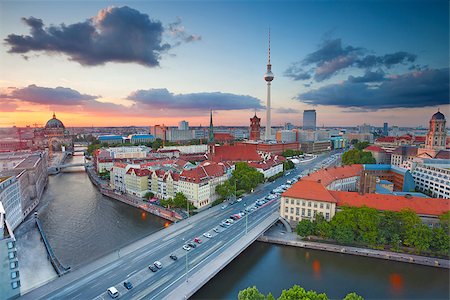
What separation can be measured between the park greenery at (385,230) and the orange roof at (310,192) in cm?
244

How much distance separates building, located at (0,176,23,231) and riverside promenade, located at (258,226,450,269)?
1123 inches

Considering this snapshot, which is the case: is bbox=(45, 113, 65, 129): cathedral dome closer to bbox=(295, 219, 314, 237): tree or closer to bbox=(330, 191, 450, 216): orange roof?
bbox=(295, 219, 314, 237): tree

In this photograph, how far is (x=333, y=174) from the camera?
41.8 meters

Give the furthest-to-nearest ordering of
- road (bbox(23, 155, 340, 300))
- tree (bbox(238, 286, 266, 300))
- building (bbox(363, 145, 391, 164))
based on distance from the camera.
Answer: building (bbox(363, 145, 391, 164)) → road (bbox(23, 155, 340, 300)) → tree (bbox(238, 286, 266, 300))

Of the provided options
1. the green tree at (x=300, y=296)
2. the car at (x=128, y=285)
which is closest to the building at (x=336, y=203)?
the green tree at (x=300, y=296)

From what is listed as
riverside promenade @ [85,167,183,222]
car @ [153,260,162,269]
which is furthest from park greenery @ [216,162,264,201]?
car @ [153,260,162,269]

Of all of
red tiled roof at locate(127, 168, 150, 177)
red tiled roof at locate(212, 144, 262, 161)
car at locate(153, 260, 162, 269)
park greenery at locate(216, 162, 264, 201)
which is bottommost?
car at locate(153, 260, 162, 269)

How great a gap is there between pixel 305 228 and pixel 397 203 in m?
10.3

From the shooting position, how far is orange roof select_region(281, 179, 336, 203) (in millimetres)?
29172

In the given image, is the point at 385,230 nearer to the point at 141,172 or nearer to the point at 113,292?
the point at 113,292

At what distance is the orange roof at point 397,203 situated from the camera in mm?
26875

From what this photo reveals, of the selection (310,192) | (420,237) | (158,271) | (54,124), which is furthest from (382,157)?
(54,124)

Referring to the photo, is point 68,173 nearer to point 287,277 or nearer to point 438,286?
point 287,277

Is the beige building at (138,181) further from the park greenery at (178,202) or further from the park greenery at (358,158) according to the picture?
the park greenery at (358,158)
